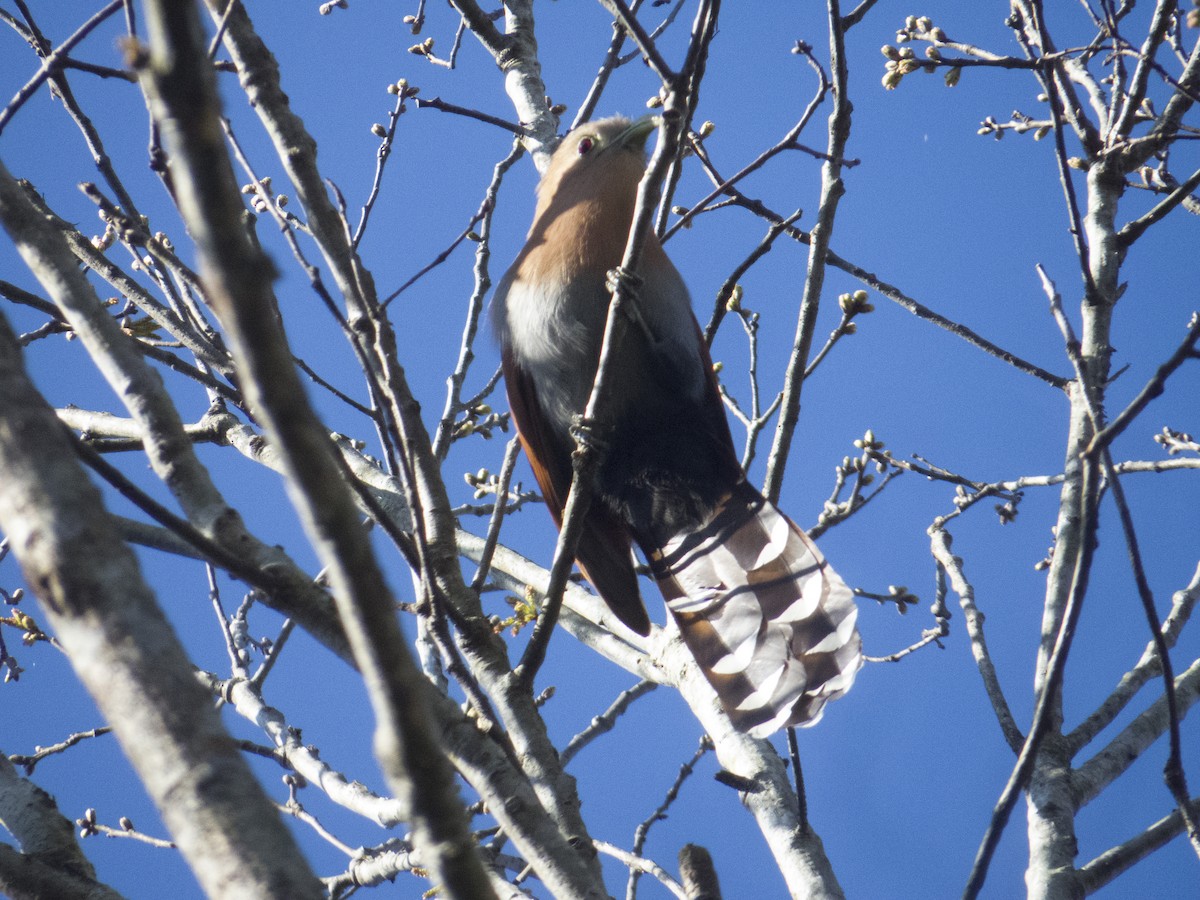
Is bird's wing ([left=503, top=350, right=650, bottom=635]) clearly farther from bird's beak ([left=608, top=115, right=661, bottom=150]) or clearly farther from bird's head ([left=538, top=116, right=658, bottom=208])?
bird's beak ([left=608, top=115, right=661, bottom=150])

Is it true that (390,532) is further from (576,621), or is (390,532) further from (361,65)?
(361,65)

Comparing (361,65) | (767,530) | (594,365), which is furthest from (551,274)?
(361,65)

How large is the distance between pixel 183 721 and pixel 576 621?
227 cm

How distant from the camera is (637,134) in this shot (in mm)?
3914

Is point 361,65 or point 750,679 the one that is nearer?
point 750,679

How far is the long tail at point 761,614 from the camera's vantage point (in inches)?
108

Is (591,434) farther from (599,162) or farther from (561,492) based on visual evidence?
(599,162)

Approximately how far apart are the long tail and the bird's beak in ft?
4.28

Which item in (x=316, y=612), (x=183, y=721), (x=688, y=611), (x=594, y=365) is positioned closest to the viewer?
(x=183, y=721)

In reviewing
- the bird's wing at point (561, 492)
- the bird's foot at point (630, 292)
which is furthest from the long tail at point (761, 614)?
the bird's foot at point (630, 292)

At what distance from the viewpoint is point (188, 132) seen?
720mm

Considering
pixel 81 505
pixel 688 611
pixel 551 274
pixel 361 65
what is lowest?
pixel 81 505

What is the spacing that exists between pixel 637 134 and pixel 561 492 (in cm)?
129

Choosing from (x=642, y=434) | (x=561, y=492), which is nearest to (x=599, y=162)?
(x=642, y=434)
